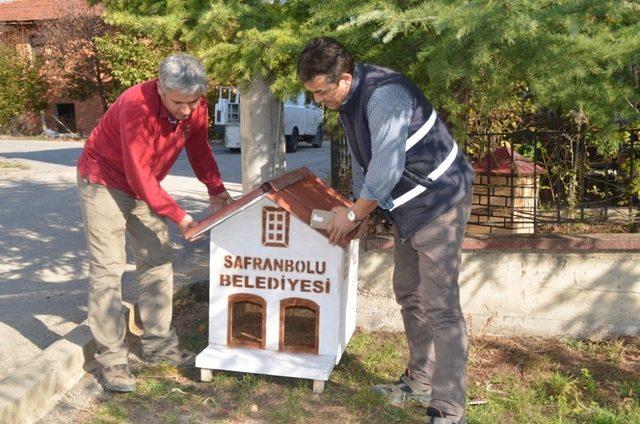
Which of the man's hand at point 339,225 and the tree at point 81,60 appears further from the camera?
the tree at point 81,60

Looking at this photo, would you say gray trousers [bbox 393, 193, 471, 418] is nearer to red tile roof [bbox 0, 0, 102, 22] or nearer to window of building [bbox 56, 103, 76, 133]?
red tile roof [bbox 0, 0, 102, 22]

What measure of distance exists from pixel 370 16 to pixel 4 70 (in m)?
29.0

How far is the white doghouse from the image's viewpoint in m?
3.28

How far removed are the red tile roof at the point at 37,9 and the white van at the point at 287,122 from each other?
10.9 m

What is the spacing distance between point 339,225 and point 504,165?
7.66 feet

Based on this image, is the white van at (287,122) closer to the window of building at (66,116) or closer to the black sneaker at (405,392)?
the window of building at (66,116)

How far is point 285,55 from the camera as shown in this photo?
11.9 ft

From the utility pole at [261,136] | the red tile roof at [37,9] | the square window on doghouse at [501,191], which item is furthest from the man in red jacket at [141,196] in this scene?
the red tile roof at [37,9]

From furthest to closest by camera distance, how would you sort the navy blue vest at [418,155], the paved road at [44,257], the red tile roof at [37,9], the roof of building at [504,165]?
1. the red tile roof at [37,9]
2. the roof of building at [504,165]
3. the paved road at [44,257]
4. the navy blue vest at [418,155]

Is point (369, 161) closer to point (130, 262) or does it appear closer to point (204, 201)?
point (130, 262)

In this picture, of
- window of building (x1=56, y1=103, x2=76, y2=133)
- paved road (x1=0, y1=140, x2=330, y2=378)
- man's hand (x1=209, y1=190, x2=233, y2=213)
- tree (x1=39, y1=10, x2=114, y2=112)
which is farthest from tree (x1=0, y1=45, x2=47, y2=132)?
man's hand (x1=209, y1=190, x2=233, y2=213)

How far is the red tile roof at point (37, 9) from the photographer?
27.7 m

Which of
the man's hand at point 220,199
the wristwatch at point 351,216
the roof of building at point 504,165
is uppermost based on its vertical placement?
the roof of building at point 504,165

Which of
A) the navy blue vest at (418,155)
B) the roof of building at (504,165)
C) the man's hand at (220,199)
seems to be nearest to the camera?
the navy blue vest at (418,155)
